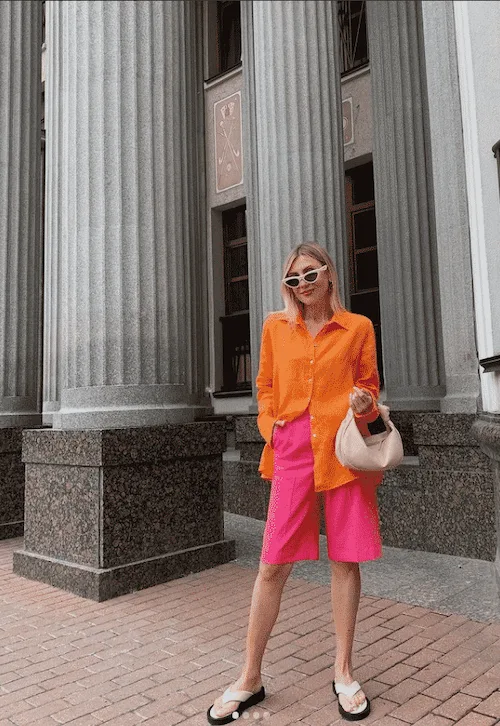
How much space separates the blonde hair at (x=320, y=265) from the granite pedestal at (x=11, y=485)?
5.61 metres

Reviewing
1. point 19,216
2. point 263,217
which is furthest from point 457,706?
point 19,216

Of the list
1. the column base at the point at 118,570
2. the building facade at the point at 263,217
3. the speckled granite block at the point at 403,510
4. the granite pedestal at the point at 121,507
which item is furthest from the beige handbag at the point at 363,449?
the speckled granite block at the point at 403,510

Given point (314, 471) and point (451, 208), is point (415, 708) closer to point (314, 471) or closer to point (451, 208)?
point (314, 471)

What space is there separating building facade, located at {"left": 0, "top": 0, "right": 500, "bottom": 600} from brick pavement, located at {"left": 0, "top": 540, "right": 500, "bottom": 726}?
1205 mm

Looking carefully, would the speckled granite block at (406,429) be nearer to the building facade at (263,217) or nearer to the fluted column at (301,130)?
the building facade at (263,217)

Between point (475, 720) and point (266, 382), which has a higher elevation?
point (266, 382)

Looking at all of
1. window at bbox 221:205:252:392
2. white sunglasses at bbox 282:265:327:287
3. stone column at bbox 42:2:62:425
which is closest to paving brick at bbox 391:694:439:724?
white sunglasses at bbox 282:265:327:287

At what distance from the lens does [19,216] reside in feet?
28.3

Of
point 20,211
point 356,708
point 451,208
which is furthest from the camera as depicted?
point 20,211

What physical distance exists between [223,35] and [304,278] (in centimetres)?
1406

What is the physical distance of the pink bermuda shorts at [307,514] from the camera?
9.52 ft

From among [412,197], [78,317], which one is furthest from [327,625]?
[412,197]

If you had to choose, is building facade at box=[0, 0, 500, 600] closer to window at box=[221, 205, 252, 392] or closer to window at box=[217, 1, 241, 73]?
window at box=[221, 205, 252, 392]

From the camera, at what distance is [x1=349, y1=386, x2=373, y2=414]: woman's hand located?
9.39 feet
